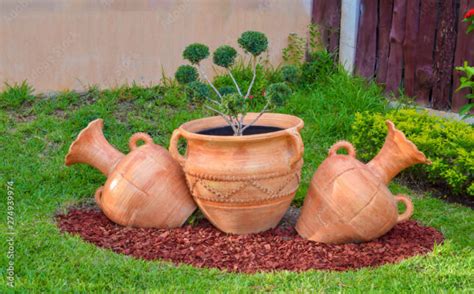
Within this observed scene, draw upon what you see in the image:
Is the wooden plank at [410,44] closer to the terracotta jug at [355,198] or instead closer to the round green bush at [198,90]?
the terracotta jug at [355,198]

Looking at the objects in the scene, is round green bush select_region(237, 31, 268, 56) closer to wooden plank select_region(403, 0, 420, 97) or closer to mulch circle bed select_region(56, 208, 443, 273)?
mulch circle bed select_region(56, 208, 443, 273)

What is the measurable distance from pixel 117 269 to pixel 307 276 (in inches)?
43.8

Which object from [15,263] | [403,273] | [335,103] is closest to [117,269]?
[15,263]

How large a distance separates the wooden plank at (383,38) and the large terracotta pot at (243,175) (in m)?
3.43

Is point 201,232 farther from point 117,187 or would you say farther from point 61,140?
point 61,140

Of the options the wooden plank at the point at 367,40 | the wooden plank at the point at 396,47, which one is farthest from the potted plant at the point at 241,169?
the wooden plank at the point at 367,40

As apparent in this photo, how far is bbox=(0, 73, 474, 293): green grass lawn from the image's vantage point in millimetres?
3934

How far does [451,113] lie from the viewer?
7.07 m

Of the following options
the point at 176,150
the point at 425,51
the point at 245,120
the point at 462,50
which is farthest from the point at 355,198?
the point at 425,51

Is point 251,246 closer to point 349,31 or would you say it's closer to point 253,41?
point 253,41

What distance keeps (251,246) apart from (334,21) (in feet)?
15.2

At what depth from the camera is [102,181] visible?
5910 millimetres

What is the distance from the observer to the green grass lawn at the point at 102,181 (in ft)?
12.9

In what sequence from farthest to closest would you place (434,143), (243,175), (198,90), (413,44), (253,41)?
(413,44)
(434,143)
(253,41)
(198,90)
(243,175)
